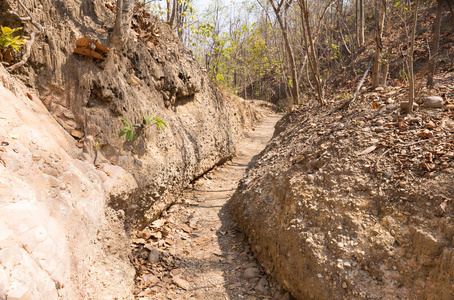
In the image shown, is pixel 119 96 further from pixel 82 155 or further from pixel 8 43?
pixel 8 43

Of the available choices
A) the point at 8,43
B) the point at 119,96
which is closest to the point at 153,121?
the point at 119,96

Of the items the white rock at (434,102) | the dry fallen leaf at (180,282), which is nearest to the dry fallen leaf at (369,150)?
the white rock at (434,102)

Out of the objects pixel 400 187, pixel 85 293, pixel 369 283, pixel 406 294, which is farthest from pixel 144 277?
pixel 400 187

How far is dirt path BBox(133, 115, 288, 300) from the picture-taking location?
293 cm

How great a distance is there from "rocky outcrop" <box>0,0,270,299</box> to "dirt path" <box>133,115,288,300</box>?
283 millimetres

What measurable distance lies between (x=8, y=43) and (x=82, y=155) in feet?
4.36

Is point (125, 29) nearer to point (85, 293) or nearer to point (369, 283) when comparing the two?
point (85, 293)

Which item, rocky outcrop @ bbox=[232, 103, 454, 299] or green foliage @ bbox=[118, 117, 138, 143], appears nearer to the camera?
rocky outcrop @ bbox=[232, 103, 454, 299]

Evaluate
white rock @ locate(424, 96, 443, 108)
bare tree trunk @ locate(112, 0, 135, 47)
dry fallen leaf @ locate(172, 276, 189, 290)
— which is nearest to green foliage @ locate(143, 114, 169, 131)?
bare tree trunk @ locate(112, 0, 135, 47)

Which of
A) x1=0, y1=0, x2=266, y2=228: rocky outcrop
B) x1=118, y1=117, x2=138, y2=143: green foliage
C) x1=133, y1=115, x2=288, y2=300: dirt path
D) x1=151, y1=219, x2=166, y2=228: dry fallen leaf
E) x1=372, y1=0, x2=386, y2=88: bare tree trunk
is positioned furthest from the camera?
x1=372, y1=0, x2=386, y2=88: bare tree trunk

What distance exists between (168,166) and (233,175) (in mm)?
2326

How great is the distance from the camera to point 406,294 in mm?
2178

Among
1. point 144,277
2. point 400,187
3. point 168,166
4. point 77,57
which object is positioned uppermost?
point 77,57

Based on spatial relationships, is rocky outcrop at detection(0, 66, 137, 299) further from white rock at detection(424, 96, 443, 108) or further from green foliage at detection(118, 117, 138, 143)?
white rock at detection(424, 96, 443, 108)
